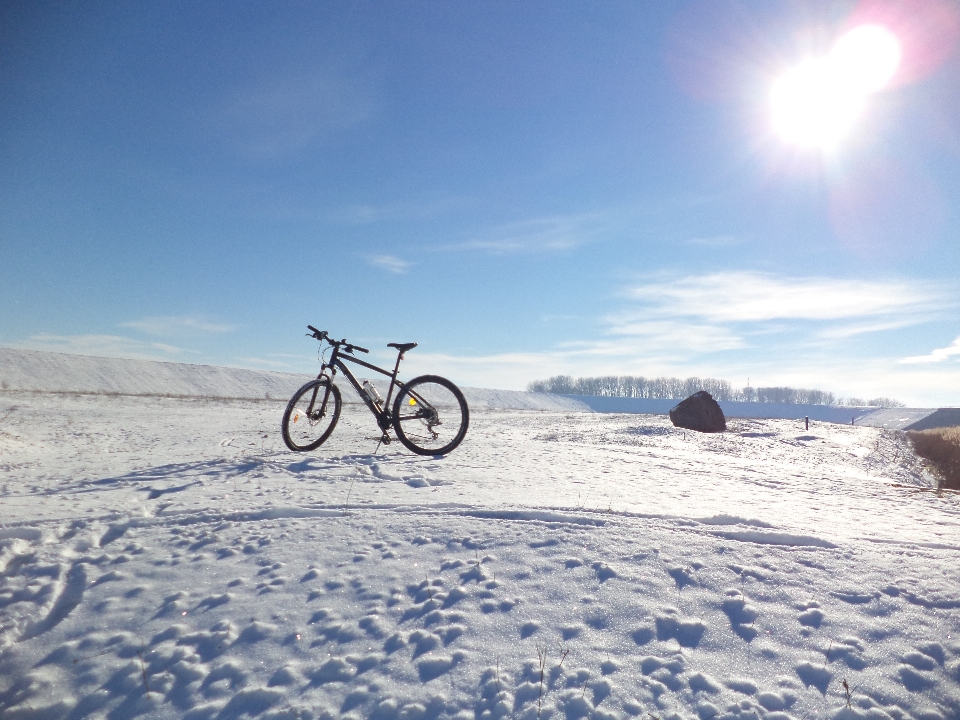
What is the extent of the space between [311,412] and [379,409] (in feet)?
3.60

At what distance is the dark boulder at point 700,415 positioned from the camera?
17531mm

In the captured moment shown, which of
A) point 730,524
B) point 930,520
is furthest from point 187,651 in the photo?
point 930,520

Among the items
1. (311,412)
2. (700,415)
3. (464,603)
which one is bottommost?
(464,603)

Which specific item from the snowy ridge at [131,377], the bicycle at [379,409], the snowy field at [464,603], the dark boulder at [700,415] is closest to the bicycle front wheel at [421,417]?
the bicycle at [379,409]

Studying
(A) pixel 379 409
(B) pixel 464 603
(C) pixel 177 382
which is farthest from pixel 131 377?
(B) pixel 464 603

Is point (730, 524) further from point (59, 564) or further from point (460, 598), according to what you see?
point (59, 564)

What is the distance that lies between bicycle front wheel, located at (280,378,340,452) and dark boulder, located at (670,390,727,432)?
1369cm

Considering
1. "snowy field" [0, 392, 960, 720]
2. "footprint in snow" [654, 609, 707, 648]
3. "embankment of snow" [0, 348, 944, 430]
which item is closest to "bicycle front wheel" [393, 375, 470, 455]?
"snowy field" [0, 392, 960, 720]

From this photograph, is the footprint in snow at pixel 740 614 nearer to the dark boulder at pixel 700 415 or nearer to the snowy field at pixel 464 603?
the snowy field at pixel 464 603

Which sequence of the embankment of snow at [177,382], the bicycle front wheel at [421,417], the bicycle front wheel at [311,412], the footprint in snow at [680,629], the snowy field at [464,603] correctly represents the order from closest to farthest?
the snowy field at [464,603]
the footprint in snow at [680,629]
the bicycle front wheel at [421,417]
the bicycle front wheel at [311,412]
the embankment of snow at [177,382]

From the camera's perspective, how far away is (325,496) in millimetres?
4617

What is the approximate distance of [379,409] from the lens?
742cm

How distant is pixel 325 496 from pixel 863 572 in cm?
406

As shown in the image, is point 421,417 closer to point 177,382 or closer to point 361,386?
point 361,386
